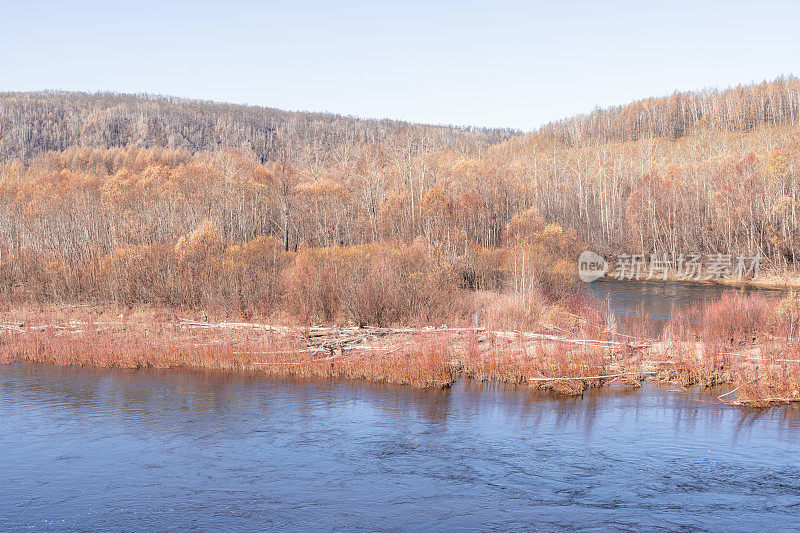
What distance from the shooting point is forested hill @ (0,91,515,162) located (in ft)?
454

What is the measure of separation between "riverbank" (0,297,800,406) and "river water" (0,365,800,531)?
73cm

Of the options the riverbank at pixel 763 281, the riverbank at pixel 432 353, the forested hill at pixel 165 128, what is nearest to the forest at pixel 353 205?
the forested hill at pixel 165 128

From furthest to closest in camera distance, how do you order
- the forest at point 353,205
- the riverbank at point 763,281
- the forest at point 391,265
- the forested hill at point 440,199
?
the forested hill at point 440,199
the riverbank at point 763,281
the forest at point 353,205
the forest at point 391,265

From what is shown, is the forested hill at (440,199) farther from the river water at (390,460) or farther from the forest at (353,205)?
the river water at (390,460)

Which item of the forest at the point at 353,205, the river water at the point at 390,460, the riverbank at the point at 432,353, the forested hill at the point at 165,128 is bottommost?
the river water at the point at 390,460

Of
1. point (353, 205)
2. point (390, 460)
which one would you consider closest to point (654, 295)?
point (390, 460)

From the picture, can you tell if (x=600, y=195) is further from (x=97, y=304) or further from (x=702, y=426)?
(x=702, y=426)

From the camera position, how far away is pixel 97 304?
1104 inches

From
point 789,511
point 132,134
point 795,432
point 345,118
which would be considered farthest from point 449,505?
point 345,118

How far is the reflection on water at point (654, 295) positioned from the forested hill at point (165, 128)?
8815 cm

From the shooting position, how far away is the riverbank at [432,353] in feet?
56.7

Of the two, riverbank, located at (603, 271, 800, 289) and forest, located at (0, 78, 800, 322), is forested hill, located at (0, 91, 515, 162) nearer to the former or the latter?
forest, located at (0, 78, 800, 322)

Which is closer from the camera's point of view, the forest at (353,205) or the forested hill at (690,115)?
the forest at (353,205)

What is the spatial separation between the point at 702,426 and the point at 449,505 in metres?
6.63
